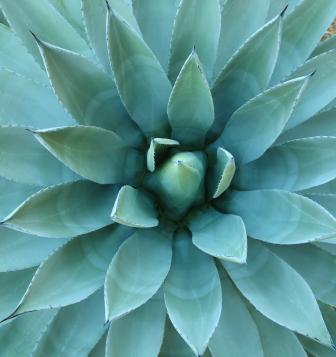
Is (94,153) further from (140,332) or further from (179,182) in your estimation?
(140,332)

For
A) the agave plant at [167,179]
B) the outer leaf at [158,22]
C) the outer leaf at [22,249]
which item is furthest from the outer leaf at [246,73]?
the outer leaf at [22,249]

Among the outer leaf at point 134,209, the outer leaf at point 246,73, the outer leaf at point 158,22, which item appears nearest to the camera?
the outer leaf at point 134,209

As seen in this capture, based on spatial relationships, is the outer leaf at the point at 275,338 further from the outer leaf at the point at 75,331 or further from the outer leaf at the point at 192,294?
the outer leaf at the point at 75,331

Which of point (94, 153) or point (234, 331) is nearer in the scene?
point (94, 153)

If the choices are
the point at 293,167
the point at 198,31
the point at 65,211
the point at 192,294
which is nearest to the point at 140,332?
the point at 192,294

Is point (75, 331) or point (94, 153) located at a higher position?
point (94, 153)

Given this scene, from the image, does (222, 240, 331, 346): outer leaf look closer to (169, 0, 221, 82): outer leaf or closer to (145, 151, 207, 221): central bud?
(145, 151, 207, 221): central bud
